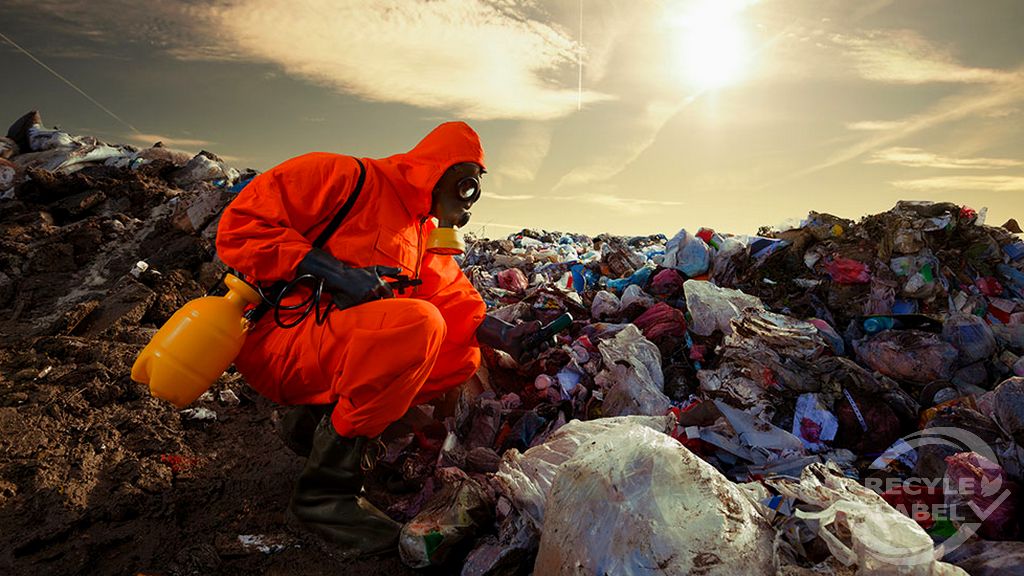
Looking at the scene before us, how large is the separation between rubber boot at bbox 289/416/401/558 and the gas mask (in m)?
1.00

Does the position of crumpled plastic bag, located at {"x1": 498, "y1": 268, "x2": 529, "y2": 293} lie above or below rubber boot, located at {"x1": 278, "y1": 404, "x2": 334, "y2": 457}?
below

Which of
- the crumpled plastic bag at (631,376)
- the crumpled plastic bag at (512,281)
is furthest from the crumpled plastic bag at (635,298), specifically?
the crumpled plastic bag at (512,281)

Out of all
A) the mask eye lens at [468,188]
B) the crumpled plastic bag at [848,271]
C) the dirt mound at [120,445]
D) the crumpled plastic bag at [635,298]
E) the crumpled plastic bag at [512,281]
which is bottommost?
the dirt mound at [120,445]

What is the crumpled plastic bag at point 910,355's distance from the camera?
3.00 meters

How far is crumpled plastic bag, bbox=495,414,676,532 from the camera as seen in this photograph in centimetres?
188

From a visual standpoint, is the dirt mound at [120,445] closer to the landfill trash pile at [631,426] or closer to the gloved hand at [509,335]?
the landfill trash pile at [631,426]

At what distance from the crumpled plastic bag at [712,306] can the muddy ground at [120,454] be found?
240 cm

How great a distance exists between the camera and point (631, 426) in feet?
6.24

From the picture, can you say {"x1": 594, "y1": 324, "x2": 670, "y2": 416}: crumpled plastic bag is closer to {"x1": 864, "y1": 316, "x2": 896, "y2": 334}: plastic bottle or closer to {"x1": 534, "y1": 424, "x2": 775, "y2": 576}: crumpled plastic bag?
{"x1": 534, "y1": 424, "x2": 775, "y2": 576}: crumpled plastic bag

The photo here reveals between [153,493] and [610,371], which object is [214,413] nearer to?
[153,493]

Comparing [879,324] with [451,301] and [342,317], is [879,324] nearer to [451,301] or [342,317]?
[451,301]

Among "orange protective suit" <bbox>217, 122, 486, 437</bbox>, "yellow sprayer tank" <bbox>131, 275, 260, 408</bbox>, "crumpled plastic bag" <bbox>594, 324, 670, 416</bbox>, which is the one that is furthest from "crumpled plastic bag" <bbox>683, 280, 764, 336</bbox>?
"yellow sprayer tank" <bbox>131, 275, 260, 408</bbox>

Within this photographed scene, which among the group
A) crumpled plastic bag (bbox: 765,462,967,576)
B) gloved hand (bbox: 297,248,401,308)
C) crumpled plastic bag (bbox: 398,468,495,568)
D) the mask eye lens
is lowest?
crumpled plastic bag (bbox: 398,468,495,568)

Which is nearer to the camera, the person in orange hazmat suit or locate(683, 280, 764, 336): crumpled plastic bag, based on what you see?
the person in orange hazmat suit
